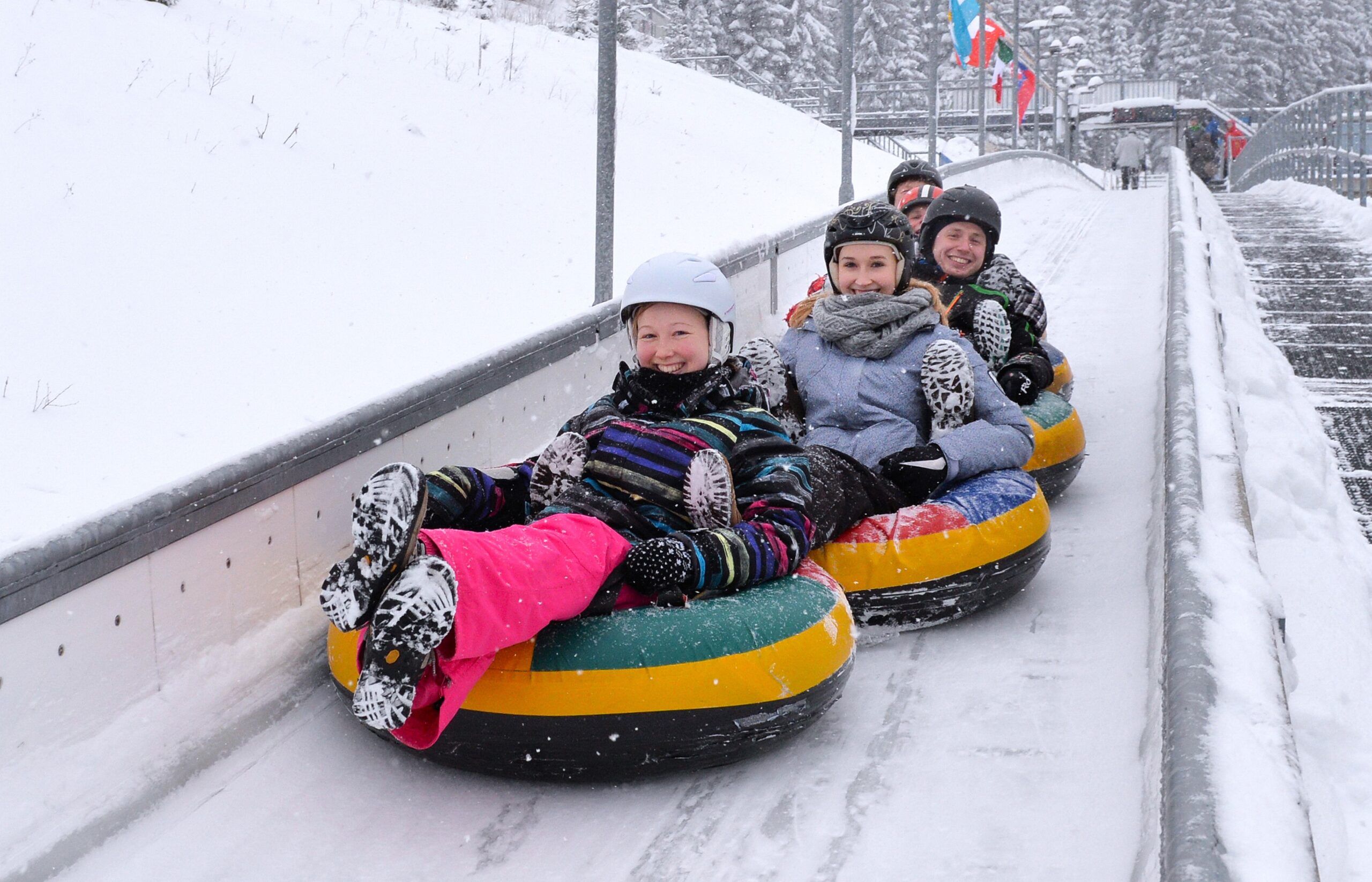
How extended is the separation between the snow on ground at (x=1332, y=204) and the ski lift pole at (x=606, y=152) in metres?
9.57

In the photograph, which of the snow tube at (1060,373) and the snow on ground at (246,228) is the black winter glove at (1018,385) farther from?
the snow on ground at (246,228)

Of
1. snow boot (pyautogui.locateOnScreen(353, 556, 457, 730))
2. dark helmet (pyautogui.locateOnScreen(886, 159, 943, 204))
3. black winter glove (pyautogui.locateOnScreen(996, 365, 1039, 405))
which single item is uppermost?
dark helmet (pyautogui.locateOnScreen(886, 159, 943, 204))

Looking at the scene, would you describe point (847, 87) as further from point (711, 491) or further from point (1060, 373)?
point (711, 491)

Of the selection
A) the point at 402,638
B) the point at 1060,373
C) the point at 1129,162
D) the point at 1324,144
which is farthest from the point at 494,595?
the point at 1129,162

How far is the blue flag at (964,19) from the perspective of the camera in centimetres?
2652

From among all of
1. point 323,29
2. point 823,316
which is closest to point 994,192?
point 323,29

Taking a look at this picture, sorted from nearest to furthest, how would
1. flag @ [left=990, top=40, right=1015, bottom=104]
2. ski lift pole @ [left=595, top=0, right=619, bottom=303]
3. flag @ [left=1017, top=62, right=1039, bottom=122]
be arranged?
ski lift pole @ [left=595, top=0, right=619, bottom=303] → flag @ [left=990, top=40, right=1015, bottom=104] → flag @ [left=1017, top=62, right=1039, bottom=122]

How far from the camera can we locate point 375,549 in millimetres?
2500

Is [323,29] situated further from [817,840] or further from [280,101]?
[817,840]

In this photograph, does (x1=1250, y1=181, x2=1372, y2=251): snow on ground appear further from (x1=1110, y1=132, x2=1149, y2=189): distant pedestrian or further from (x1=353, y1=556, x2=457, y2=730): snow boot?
(x1=353, y1=556, x2=457, y2=730): snow boot

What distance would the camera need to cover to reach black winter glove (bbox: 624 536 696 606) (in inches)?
119

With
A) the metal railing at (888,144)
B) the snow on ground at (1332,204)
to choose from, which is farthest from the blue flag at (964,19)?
the metal railing at (888,144)

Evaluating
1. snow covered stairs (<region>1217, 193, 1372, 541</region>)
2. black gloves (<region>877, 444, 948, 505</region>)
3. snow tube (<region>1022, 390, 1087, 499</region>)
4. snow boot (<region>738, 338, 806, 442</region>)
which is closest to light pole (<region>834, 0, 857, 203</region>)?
snow covered stairs (<region>1217, 193, 1372, 541</region>)

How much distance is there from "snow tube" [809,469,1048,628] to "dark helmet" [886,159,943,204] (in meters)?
3.35
